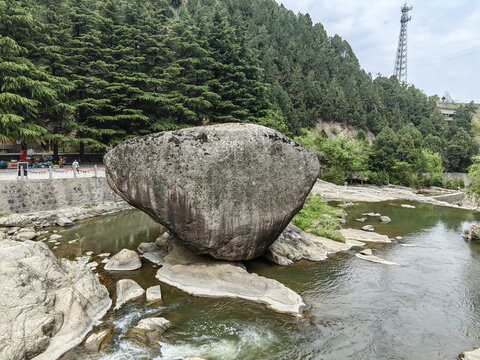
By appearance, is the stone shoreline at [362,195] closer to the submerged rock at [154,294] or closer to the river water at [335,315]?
the river water at [335,315]

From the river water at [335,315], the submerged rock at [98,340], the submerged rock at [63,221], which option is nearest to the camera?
the submerged rock at [98,340]

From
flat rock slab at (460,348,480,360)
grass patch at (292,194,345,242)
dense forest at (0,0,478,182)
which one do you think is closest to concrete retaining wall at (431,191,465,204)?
dense forest at (0,0,478,182)

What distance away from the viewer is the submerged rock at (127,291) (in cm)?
949

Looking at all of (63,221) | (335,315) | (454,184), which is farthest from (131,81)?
(454,184)

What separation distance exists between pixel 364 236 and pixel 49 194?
22093 millimetres

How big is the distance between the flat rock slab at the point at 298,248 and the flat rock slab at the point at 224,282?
2.30 m

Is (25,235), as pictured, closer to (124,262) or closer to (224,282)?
(124,262)

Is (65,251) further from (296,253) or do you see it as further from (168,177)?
(296,253)

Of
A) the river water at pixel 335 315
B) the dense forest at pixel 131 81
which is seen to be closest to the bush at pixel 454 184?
the dense forest at pixel 131 81

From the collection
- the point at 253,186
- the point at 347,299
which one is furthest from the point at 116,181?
the point at 347,299

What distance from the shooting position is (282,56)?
72.8m

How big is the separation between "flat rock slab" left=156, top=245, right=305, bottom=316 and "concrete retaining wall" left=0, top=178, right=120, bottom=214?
13677 millimetres

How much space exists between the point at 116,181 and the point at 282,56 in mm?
70728

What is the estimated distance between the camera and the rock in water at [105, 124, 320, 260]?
34.9ft
